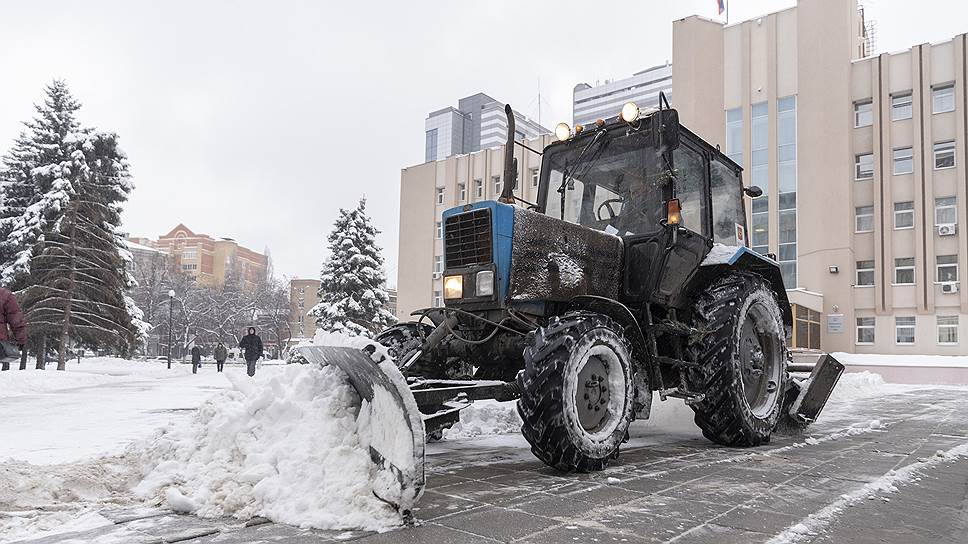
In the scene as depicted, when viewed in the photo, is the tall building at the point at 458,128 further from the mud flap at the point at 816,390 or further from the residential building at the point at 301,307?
the mud flap at the point at 816,390

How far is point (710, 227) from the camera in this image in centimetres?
679

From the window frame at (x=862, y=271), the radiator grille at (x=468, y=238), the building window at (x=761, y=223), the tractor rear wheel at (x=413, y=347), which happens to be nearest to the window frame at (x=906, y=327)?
the window frame at (x=862, y=271)

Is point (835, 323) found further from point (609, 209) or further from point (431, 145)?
point (431, 145)

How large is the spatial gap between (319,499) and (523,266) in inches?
91.7

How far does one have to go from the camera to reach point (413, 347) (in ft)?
18.7

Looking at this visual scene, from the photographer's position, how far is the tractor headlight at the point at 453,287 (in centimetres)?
540

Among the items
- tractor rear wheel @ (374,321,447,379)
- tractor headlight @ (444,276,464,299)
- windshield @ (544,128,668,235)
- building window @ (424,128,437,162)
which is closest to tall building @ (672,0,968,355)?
windshield @ (544,128,668,235)

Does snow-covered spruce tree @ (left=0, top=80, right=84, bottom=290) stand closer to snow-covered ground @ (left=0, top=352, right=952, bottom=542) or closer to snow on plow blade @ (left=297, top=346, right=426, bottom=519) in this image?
snow-covered ground @ (left=0, top=352, right=952, bottom=542)

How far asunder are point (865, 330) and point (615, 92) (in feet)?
296

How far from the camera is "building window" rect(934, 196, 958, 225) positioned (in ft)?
92.5

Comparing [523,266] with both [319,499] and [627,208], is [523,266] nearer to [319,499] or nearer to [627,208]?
[627,208]

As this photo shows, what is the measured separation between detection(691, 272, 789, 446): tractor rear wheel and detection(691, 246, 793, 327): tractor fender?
0.33 feet

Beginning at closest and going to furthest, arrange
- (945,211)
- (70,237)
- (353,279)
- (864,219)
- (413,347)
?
(413,347), (70,237), (945,211), (864,219), (353,279)

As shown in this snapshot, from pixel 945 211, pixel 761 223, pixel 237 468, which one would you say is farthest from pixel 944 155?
pixel 237 468
